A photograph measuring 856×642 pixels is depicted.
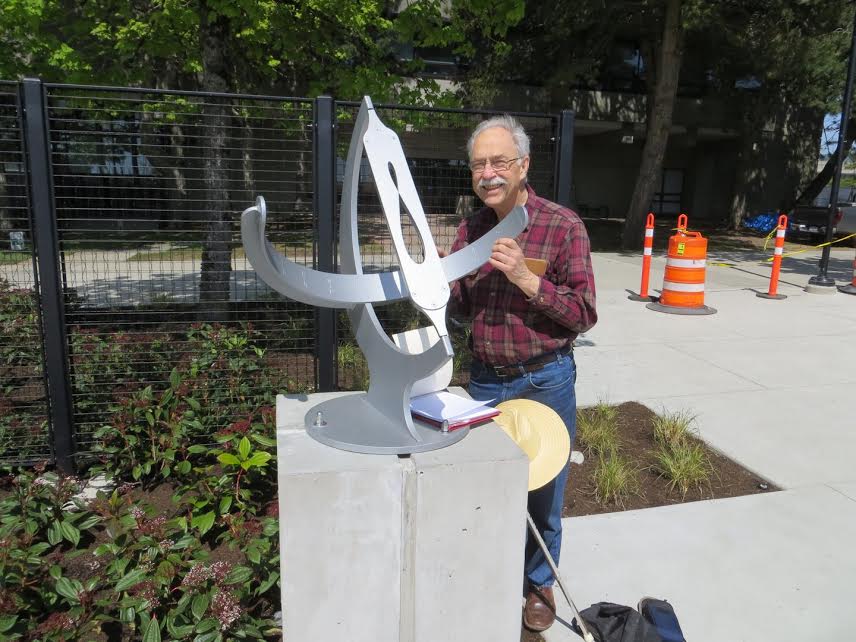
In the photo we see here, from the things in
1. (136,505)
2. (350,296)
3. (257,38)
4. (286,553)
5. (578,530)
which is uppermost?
(257,38)

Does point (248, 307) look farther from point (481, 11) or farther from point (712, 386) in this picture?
point (712, 386)

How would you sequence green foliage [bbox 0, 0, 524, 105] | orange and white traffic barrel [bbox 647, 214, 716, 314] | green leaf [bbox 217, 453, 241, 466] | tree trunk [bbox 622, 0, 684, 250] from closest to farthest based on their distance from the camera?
green leaf [bbox 217, 453, 241, 466], green foliage [bbox 0, 0, 524, 105], orange and white traffic barrel [bbox 647, 214, 716, 314], tree trunk [bbox 622, 0, 684, 250]

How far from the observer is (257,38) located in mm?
5723

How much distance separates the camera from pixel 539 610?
2.76m

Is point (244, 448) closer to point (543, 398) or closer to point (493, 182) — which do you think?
point (543, 398)

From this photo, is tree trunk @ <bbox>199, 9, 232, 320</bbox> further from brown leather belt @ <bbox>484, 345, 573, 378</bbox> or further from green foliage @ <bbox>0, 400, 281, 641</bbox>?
brown leather belt @ <bbox>484, 345, 573, 378</bbox>

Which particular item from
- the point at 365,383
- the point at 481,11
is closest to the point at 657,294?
the point at 481,11

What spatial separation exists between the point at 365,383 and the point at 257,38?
10.2ft

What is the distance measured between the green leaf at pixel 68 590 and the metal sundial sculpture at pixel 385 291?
105cm

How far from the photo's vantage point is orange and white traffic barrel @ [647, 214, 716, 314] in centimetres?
905

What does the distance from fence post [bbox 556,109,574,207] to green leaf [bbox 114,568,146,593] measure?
3.52 metres

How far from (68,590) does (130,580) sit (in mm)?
216

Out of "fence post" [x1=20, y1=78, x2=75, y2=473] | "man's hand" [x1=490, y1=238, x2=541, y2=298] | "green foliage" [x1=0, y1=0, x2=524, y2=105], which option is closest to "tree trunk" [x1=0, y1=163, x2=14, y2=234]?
"fence post" [x1=20, y1=78, x2=75, y2=473]

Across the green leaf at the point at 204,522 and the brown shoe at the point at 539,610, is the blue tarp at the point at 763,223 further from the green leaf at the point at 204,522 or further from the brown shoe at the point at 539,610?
the green leaf at the point at 204,522
